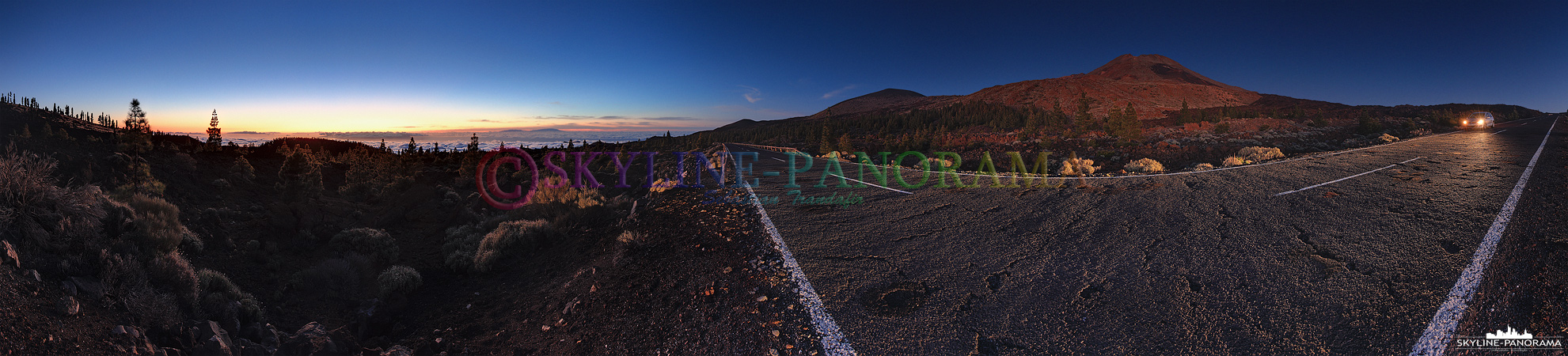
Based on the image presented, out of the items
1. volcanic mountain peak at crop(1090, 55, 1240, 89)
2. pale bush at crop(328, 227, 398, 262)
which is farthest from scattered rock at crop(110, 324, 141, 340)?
volcanic mountain peak at crop(1090, 55, 1240, 89)

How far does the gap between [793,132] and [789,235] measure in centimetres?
5897

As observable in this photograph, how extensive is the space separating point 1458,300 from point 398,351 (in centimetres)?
856

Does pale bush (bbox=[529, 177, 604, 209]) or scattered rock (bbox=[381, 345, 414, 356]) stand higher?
pale bush (bbox=[529, 177, 604, 209])

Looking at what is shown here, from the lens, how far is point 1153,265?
4.37m

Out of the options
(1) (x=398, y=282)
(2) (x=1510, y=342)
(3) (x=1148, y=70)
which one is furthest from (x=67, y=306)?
(3) (x=1148, y=70)

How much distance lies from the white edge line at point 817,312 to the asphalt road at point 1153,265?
8 centimetres

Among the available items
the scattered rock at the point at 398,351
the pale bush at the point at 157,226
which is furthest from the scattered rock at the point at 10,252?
the scattered rock at the point at 398,351

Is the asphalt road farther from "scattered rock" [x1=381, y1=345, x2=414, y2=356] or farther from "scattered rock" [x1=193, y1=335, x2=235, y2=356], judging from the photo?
"scattered rock" [x1=193, y1=335, x2=235, y2=356]

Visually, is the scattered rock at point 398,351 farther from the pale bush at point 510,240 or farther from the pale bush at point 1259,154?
the pale bush at point 1259,154

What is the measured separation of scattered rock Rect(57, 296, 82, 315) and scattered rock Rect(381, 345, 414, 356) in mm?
1942

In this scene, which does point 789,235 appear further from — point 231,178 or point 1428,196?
point 231,178

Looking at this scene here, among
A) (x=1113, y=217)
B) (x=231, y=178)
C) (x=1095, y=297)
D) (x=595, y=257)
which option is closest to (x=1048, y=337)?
(x=1095, y=297)

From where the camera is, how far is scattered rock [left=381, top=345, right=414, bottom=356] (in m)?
4.79

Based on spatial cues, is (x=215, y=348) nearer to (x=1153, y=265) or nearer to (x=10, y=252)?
(x=10, y=252)
